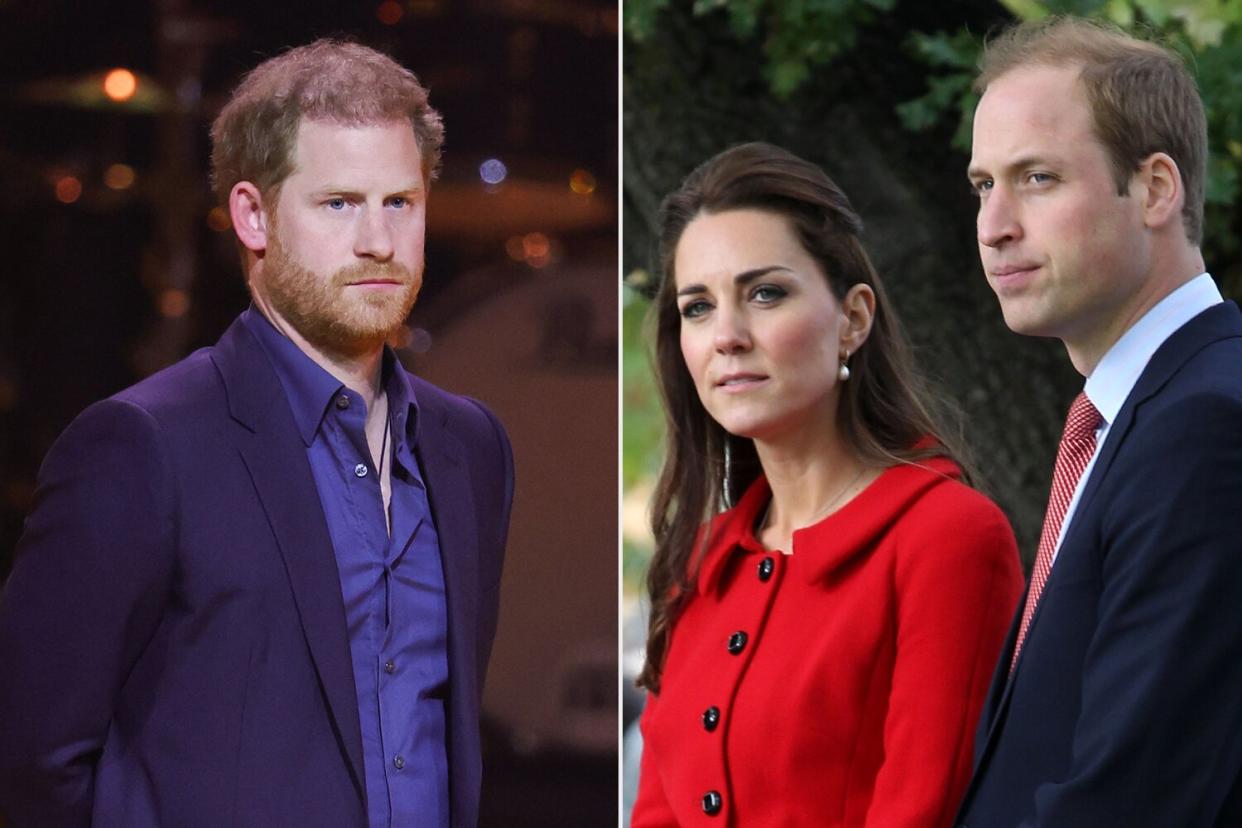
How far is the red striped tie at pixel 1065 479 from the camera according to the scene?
2395 millimetres

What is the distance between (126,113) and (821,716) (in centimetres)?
128

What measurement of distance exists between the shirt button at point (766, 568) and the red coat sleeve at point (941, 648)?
24cm

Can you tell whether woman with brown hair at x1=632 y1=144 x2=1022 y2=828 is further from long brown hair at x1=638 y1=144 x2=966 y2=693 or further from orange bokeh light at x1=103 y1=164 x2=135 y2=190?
orange bokeh light at x1=103 y1=164 x2=135 y2=190

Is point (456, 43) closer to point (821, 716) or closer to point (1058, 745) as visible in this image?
point (821, 716)

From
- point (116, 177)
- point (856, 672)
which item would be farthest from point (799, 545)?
point (116, 177)

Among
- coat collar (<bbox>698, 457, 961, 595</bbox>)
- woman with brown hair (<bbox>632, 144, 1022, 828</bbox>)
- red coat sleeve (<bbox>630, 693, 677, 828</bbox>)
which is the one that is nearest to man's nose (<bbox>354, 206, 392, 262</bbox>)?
woman with brown hair (<bbox>632, 144, 1022, 828</bbox>)

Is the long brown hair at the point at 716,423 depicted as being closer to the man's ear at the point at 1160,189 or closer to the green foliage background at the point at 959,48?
the man's ear at the point at 1160,189

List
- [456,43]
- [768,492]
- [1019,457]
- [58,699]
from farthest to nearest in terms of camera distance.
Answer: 1. [1019,457]
2. [768,492]
3. [456,43]
4. [58,699]

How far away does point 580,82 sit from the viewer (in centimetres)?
264

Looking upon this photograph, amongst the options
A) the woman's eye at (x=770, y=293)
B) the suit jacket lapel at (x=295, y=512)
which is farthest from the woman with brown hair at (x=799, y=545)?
the suit jacket lapel at (x=295, y=512)

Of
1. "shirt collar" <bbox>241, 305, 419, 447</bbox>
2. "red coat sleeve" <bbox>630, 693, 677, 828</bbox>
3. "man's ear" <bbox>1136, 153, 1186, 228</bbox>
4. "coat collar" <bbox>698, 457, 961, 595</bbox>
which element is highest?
"man's ear" <bbox>1136, 153, 1186, 228</bbox>

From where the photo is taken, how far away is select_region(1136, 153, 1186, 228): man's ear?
2.32 metres

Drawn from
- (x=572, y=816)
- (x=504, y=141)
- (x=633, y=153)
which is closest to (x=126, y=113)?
(x=504, y=141)

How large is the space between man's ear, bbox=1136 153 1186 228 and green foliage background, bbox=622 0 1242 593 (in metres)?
1.33
